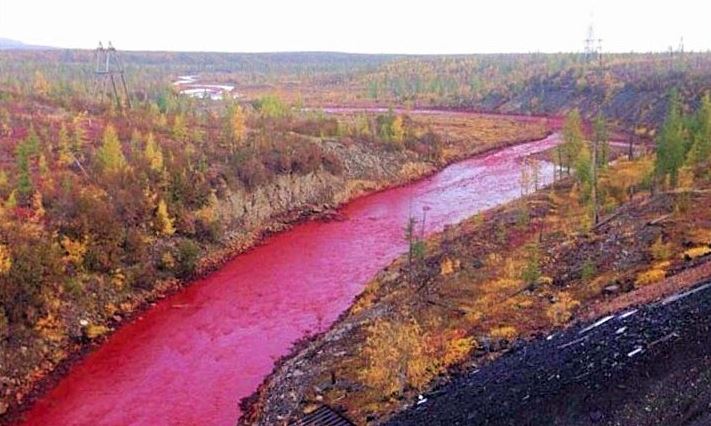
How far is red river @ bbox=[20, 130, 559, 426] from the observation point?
27.3 m

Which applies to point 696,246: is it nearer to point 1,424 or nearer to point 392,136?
point 1,424

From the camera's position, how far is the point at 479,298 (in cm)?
3194

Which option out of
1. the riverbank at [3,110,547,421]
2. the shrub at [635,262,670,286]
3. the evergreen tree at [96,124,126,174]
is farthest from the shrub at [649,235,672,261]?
the evergreen tree at [96,124,126,174]

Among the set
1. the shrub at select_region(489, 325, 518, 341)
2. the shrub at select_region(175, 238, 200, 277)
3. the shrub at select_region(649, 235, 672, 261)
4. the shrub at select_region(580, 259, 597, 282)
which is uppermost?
the shrub at select_region(649, 235, 672, 261)

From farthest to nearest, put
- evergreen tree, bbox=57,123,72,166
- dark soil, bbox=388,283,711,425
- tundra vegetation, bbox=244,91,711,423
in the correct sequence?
evergreen tree, bbox=57,123,72,166
tundra vegetation, bbox=244,91,711,423
dark soil, bbox=388,283,711,425

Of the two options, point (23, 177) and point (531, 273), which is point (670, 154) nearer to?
point (531, 273)

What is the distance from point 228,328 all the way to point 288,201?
24327 millimetres

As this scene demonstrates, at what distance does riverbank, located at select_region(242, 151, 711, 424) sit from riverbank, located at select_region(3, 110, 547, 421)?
1055cm

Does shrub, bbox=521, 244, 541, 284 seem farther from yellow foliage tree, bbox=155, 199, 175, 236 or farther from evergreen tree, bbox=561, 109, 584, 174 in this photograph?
evergreen tree, bbox=561, 109, 584, 174

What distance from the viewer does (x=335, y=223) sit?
56062 millimetres

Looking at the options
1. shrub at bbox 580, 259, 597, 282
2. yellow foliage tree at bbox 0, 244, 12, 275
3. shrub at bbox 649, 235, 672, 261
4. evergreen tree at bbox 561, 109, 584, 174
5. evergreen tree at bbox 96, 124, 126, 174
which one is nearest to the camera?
shrub at bbox 649, 235, 672, 261

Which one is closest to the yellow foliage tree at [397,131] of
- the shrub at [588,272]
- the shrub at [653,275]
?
the shrub at [588,272]

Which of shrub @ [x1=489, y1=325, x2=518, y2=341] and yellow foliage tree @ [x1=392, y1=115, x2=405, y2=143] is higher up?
yellow foliage tree @ [x1=392, y1=115, x2=405, y2=143]

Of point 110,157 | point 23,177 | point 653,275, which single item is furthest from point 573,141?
point 23,177
